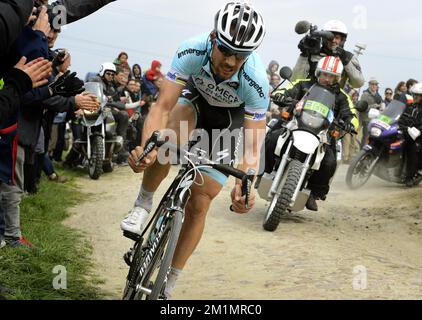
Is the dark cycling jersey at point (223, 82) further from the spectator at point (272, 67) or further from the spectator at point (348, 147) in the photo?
the spectator at point (272, 67)

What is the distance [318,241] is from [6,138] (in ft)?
14.1

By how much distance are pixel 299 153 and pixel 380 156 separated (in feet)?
18.6

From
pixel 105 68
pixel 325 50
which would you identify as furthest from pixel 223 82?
pixel 105 68

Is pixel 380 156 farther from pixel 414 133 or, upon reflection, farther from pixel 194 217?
pixel 194 217

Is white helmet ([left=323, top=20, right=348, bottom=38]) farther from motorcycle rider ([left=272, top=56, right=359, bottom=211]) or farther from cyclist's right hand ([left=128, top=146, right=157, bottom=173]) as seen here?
cyclist's right hand ([left=128, top=146, right=157, bottom=173])

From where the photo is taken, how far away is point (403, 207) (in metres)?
11.8

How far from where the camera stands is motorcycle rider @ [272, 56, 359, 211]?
32.1ft

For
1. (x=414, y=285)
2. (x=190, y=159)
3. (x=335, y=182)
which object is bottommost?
(x=335, y=182)

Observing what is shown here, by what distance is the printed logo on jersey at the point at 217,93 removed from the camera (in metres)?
5.68

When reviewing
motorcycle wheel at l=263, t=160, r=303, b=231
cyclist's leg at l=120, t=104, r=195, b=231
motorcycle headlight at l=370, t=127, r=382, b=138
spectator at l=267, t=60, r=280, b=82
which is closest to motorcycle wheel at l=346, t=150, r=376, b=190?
motorcycle headlight at l=370, t=127, r=382, b=138

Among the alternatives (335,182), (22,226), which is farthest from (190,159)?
(335,182)

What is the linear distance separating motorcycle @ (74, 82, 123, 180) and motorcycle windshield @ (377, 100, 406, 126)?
547cm

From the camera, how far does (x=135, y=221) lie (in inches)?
214

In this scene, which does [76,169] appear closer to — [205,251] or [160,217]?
[205,251]
